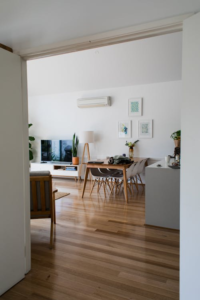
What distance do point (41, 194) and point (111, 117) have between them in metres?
4.31

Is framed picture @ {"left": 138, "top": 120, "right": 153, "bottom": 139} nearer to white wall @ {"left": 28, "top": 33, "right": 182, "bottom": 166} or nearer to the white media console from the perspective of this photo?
white wall @ {"left": 28, "top": 33, "right": 182, "bottom": 166}

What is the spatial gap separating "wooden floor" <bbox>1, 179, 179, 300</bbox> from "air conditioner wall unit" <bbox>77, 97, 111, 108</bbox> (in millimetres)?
3525

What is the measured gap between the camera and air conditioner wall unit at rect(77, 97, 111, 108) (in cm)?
646

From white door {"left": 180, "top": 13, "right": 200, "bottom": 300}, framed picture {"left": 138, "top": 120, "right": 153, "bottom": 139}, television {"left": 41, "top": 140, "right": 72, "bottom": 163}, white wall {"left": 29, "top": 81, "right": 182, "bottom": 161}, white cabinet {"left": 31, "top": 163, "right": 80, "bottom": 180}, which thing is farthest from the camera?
television {"left": 41, "top": 140, "right": 72, "bottom": 163}

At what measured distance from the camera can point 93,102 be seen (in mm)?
6594

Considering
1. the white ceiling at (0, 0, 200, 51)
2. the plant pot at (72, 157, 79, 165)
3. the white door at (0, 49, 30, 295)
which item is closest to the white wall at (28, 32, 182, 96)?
the plant pot at (72, 157, 79, 165)

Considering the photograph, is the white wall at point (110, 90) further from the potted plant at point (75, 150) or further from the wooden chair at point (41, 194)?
the wooden chair at point (41, 194)

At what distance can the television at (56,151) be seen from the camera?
707 cm

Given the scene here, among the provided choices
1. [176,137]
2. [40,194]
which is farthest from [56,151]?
[40,194]

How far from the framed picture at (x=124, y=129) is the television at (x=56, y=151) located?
163cm

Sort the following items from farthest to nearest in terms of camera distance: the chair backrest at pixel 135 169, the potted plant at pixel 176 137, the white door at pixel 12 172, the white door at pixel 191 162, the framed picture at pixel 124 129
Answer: the framed picture at pixel 124 129, the potted plant at pixel 176 137, the chair backrest at pixel 135 169, the white door at pixel 12 172, the white door at pixel 191 162

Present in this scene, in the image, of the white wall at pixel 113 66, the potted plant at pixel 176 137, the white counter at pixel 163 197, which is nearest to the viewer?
the white counter at pixel 163 197

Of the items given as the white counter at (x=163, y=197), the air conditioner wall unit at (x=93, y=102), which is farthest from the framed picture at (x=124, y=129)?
the white counter at (x=163, y=197)

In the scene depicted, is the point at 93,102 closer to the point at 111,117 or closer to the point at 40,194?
the point at 111,117
